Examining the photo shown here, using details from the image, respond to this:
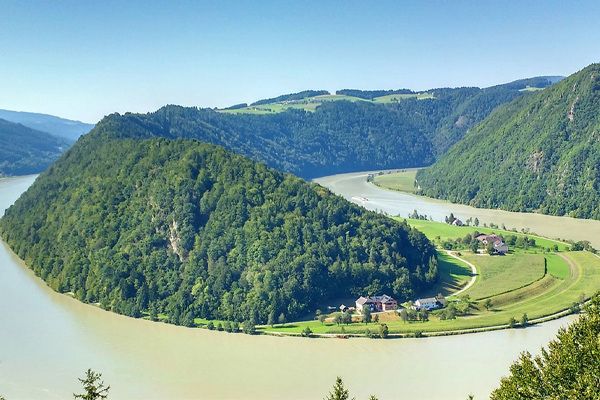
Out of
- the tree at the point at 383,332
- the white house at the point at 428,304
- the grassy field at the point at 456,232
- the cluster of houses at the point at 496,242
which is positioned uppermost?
the cluster of houses at the point at 496,242

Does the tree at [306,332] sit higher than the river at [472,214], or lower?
lower

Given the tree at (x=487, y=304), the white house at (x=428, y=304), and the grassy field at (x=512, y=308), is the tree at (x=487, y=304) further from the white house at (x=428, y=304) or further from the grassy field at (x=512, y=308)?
the white house at (x=428, y=304)

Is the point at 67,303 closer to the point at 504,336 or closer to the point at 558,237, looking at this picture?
the point at 504,336

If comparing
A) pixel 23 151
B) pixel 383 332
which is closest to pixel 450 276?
pixel 383 332

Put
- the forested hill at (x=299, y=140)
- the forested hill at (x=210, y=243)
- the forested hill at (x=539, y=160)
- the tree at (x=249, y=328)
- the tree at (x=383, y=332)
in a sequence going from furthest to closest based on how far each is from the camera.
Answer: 1. the forested hill at (x=299, y=140)
2. the forested hill at (x=539, y=160)
3. the forested hill at (x=210, y=243)
4. the tree at (x=249, y=328)
5. the tree at (x=383, y=332)

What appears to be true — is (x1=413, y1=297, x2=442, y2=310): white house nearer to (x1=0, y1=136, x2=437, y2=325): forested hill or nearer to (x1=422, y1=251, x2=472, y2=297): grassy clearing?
(x1=0, y1=136, x2=437, y2=325): forested hill

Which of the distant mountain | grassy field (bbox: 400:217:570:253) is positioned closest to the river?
A: grassy field (bbox: 400:217:570:253)

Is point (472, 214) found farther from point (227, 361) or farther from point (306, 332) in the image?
point (227, 361)

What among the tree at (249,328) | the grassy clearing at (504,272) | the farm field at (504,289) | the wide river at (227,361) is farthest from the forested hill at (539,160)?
the tree at (249,328)
